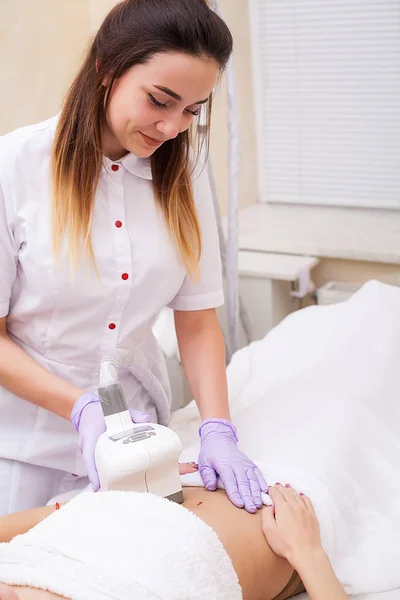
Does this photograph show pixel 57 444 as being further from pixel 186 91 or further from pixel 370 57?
pixel 370 57

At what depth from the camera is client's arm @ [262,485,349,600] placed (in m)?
1.31

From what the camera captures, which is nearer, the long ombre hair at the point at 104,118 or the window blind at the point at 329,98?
the long ombre hair at the point at 104,118

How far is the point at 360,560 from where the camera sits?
1492 millimetres

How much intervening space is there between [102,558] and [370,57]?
7.98 feet

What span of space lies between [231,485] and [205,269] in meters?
0.51

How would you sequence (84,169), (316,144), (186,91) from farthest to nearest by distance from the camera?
(316,144)
(84,169)
(186,91)

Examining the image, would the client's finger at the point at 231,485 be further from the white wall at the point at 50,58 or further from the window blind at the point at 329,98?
the window blind at the point at 329,98

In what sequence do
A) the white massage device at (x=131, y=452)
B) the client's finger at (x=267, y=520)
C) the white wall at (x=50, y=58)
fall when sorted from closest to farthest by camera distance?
1. the white massage device at (x=131, y=452)
2. the client's finger at (x=267, y=520)
3. the white wall at (x=50, y=58)

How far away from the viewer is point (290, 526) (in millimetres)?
1397

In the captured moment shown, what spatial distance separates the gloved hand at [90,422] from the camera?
1439 millimetres

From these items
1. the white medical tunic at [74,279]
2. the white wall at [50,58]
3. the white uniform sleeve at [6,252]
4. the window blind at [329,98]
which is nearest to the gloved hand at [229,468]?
the white medical tunic at [74,279]

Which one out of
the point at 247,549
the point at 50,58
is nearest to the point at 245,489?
the point at 247,549

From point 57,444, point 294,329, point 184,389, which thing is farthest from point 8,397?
point 184,389

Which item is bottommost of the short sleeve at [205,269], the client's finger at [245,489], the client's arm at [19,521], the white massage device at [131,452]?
the client's arm at [19,521]
